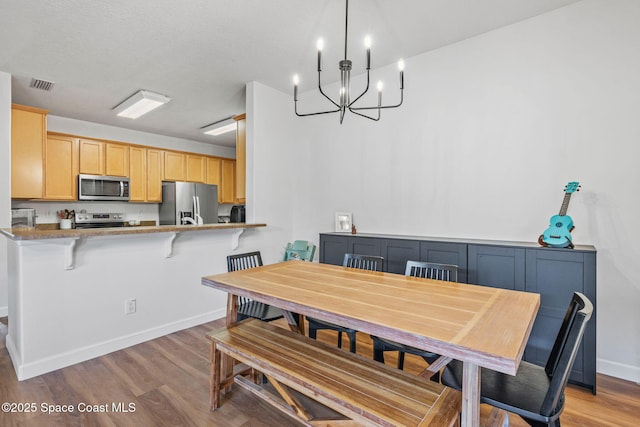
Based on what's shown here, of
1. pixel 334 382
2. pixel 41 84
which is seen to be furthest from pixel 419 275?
pixel 41 84

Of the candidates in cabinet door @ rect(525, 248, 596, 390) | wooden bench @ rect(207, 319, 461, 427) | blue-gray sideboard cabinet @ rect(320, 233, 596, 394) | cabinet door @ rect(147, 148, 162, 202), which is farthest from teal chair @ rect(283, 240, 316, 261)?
cabinet door @ rect(147, 148, 162, 202)

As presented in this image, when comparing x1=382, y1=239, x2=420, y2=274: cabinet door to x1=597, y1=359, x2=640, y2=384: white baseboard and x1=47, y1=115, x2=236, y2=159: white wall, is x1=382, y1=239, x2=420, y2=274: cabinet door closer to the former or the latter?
x1=597, y1=359, x2=640, y2=384: white baseboard

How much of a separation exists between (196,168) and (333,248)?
4.13 m

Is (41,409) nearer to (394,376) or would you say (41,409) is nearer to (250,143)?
(394,376)

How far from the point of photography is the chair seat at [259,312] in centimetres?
225

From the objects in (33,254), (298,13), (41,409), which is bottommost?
(41,409)

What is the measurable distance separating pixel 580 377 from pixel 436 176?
6.15 feet

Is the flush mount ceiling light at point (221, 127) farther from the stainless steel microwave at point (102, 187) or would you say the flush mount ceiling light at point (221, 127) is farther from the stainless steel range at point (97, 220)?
the stainless steel range at point (97, 220)

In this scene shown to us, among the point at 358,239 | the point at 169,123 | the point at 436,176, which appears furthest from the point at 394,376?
the point at 169,123

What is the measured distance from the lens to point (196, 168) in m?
6.28

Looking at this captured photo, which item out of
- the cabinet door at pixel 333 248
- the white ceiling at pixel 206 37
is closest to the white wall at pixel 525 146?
the white ceiling at pixel 206 37

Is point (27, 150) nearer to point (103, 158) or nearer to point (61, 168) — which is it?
point (61, 168)

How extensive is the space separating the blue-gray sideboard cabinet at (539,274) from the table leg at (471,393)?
1498mm

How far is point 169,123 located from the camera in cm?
527
